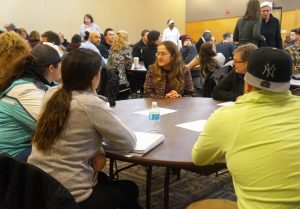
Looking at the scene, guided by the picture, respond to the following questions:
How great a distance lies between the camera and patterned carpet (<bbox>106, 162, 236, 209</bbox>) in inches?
112

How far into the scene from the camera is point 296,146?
1.26 meters

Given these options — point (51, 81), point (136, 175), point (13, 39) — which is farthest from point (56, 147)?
point (136, 175)

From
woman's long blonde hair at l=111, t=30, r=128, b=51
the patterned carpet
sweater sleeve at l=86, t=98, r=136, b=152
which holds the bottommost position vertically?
the patterned carpet

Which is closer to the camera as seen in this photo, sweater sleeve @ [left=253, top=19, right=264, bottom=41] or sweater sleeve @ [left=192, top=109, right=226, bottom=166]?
sweater sleeve @ [left=192, top=109, right=226, bottom=166]

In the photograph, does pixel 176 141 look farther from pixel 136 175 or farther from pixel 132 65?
pixel 132 65

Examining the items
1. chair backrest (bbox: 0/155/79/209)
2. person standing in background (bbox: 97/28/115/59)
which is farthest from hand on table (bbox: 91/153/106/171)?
person standing in background (bbox: 97/28/115/59)

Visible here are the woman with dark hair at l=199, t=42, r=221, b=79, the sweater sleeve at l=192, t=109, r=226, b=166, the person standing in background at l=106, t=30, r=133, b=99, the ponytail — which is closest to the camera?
Result: the sweater sleeve at l=192, t=109, r=226, b=166

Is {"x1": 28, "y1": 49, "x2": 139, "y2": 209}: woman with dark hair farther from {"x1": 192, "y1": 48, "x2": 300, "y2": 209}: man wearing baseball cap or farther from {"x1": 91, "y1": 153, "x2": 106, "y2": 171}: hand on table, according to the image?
{"x1": 192, "y1": 48, "x2": 300, "y2": 209}: man wearing baseball cap

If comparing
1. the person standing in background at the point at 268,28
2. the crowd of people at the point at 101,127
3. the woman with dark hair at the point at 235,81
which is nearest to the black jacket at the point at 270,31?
the person standing in background at the point at 268,28

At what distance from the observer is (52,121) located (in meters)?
1.58

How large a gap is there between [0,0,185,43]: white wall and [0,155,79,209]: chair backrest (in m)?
10.4

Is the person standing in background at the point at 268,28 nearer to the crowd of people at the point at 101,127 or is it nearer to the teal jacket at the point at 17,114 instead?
the crowd of people at the point at 101,127

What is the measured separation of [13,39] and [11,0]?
9.47m

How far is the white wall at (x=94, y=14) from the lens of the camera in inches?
438
